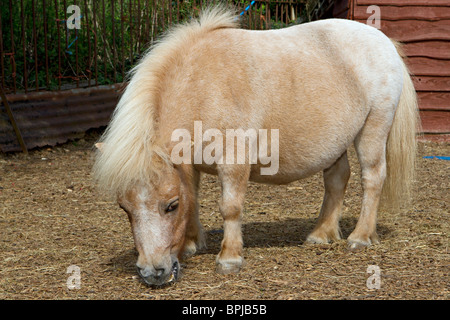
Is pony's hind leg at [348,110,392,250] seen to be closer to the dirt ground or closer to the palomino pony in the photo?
the palomino pony

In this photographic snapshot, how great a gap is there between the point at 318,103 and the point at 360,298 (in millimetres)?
1464

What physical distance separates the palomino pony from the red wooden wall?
15.8ft

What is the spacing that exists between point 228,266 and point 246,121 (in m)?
0.95

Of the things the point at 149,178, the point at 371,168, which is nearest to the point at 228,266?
the point at 149,178

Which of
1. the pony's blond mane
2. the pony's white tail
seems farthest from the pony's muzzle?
the pony's white tail

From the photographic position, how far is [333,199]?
497 cm

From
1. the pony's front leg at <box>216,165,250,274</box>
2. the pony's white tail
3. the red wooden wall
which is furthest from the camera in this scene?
the red wooden wall

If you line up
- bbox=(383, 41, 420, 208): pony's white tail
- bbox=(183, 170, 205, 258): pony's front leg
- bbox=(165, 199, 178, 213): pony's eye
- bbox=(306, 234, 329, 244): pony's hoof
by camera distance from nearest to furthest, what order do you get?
bbox=(165, 199, 178, 213): pony's eye
bbox=(183, 170, 205, 258): pony's front leg
bbox=(306, 234, 329, 244): pony's hoof
bbox=(383, 41, 420, 208): pony's white tail

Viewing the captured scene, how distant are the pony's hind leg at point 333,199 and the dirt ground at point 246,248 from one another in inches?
6.2

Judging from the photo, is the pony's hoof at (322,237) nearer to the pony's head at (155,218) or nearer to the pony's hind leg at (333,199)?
the pony's hind leg at (333,199)

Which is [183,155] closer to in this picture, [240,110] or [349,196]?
[240,110]

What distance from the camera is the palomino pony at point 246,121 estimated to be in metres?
3.60

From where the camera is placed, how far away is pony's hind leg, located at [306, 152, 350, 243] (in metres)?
4.92

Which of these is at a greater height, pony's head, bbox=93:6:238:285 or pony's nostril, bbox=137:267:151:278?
pony's head, bbox=93:6:238:285
